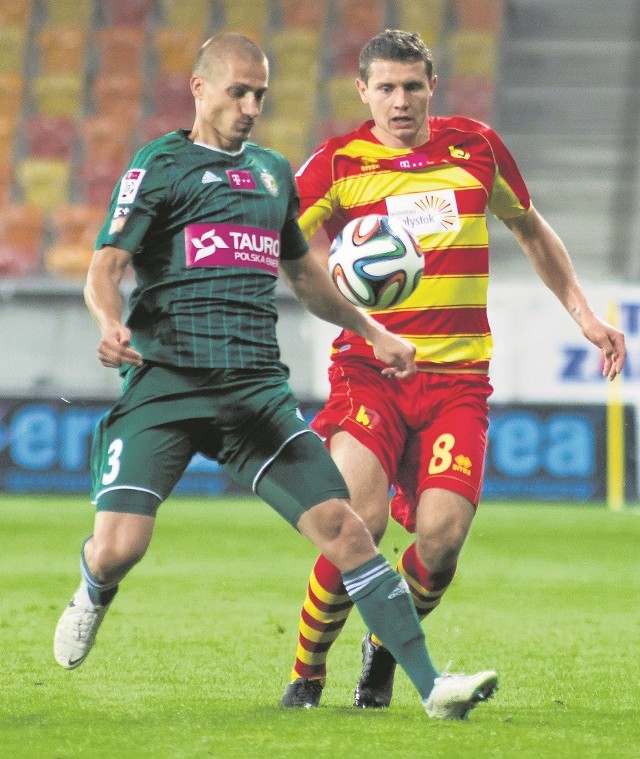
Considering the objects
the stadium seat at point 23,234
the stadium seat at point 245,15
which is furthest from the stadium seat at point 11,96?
the stadium seat at point 245,15

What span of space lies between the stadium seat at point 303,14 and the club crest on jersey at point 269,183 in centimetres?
1309

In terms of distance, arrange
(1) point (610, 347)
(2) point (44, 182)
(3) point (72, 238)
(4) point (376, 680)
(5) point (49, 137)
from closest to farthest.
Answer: (4) point (376, 680) < (1) point (610, 347) < (3) point (72, 238) < (2) point (44, 182) < (5) point (49, 137)

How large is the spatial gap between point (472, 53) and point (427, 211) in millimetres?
12090

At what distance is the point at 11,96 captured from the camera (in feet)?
54.5

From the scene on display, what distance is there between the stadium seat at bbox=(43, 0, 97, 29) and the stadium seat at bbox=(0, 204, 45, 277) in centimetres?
285

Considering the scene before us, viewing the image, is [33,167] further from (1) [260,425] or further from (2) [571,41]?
(1) [260,425]

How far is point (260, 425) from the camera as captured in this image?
4148 millimetres

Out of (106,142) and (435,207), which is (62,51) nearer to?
(106,142)

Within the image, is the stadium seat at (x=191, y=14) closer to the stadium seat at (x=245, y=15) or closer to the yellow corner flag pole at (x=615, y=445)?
the stadium seat at (x=245, y=15)

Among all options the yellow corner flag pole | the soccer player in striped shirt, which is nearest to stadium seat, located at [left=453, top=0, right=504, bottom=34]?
the yellow corner flag pole

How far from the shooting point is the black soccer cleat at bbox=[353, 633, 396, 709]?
15.3 ft

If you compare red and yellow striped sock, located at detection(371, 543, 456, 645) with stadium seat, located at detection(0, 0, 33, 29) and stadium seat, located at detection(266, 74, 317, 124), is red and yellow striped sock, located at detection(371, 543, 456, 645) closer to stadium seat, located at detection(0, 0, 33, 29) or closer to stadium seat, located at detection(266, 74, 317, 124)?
stadium seat, located at detection(266, 74, 317, 124)

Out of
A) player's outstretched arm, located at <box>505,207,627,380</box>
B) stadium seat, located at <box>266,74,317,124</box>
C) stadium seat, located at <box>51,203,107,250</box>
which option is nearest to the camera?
player's outstretched arm, located at <box>505,207,627,380</box>

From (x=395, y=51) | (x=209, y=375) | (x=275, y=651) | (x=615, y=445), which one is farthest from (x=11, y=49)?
(x=209, y=375)
